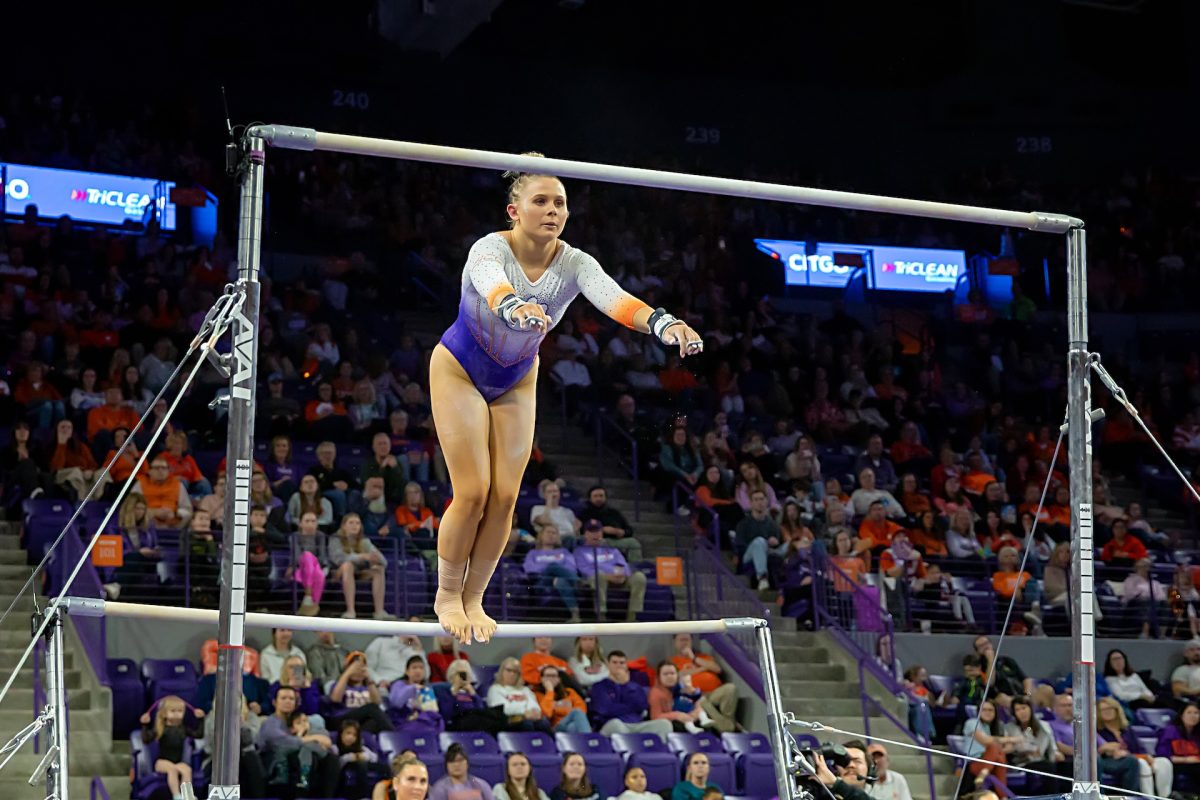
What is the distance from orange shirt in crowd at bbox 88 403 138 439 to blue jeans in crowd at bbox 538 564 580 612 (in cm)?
358

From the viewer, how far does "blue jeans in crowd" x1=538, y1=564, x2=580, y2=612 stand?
39.7ft

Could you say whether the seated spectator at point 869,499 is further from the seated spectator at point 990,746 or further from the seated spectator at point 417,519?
the seated spectator at point 417,519

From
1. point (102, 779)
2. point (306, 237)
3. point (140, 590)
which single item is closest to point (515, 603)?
point (140, 590)

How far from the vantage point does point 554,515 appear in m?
12.5

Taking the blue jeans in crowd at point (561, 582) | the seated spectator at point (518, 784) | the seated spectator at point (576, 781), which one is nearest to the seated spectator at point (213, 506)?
the blue jeans in crowd at point (561, 582)

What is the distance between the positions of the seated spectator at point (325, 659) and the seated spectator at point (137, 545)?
1.29 meters

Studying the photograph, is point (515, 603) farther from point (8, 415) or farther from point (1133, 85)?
point (1133, 85)

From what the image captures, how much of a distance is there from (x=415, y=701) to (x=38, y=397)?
443 cm

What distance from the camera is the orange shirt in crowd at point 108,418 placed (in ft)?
39.8

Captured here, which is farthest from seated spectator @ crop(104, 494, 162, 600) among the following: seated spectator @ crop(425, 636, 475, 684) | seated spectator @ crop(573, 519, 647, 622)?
seated spectator @ crop(573, 519, 647, 622)

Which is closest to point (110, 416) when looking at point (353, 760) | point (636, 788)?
point (353, 760)

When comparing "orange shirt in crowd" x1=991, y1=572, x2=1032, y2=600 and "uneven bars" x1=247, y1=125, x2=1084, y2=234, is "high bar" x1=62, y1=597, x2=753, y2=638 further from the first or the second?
"orange shirt in crowd" x1=991, y1=572, x2=1032, y2=600

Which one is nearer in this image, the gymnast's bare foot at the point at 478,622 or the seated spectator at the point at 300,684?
the gymnast's bare foot at the point at 478,622

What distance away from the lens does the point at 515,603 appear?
40.3ft
